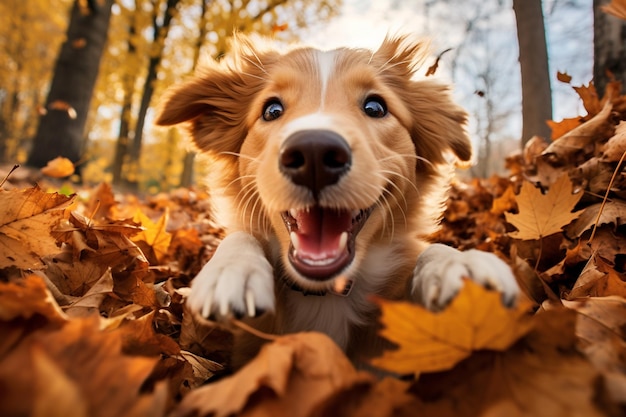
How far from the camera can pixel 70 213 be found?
6.81 ft

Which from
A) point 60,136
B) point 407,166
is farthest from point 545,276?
point 60,136

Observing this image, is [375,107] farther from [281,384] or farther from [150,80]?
[150,80]

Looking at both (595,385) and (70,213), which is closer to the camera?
(595,385)

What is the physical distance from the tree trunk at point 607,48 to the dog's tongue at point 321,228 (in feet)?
7.41

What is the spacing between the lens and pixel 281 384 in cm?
86

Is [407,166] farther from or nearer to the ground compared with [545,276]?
farther from the ground

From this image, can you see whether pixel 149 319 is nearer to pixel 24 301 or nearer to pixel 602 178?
pixel 24 301

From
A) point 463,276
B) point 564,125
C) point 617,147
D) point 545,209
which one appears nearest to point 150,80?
point 564,125

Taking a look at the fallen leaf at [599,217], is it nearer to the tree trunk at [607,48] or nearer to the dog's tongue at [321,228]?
the dog's tongue at [321,228]

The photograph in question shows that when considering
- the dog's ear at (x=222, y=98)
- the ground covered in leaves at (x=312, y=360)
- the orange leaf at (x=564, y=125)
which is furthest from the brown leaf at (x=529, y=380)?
the orange leaf at (x=564, y=125)

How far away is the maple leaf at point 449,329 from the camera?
844 mm

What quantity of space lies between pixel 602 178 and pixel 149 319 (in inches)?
82.7

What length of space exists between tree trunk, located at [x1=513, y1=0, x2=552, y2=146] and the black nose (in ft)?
11.4

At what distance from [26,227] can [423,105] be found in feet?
6.42
